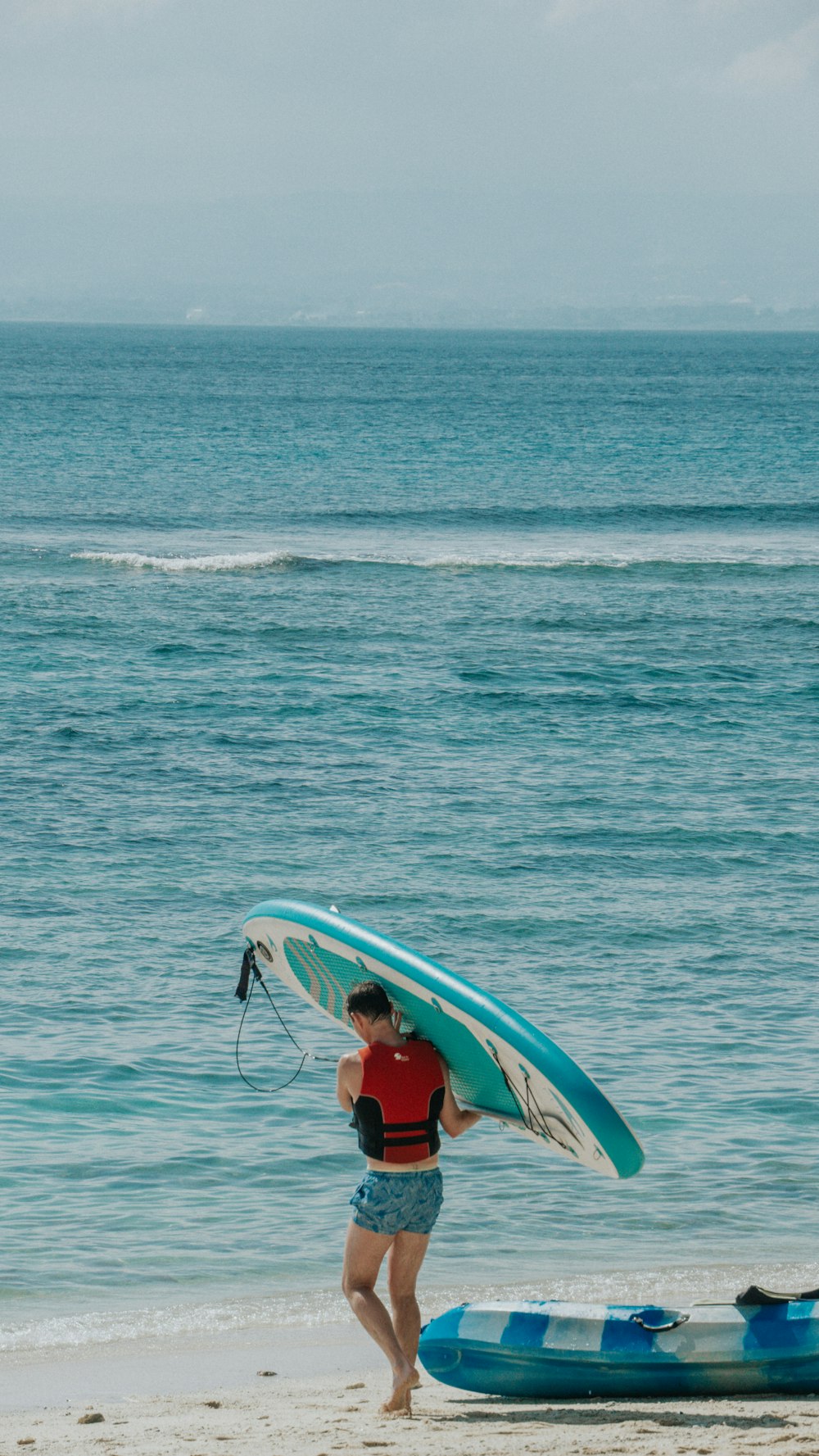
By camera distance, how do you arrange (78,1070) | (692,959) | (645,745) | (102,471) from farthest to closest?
(102,471)
(645,745)
(692,959)
(78,1070)

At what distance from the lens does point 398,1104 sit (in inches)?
244

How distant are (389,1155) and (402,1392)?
0.96m

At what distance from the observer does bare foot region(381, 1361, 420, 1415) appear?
6.29 metres

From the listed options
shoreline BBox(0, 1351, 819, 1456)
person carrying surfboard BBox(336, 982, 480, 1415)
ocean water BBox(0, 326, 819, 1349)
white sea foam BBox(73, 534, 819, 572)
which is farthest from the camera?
white sea foam BBox(73, 534, 819, 572)

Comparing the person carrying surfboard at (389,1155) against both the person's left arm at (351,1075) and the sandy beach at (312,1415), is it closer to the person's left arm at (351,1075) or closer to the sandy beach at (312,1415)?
the person's left arm at (351,1075)

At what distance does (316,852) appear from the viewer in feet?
52.8

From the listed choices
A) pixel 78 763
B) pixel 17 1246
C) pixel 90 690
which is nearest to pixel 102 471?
pixel 90 690

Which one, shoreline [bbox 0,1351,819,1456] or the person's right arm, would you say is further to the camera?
the person's right arm

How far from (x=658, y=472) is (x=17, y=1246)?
5073 centimetres

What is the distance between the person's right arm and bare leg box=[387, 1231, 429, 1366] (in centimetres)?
42

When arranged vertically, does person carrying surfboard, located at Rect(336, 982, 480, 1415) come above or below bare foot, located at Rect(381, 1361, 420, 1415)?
above

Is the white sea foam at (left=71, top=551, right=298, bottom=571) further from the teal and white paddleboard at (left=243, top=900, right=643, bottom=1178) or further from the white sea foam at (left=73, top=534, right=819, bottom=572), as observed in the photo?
the teal and white paddleboard at (left=243, top=900, right=643, bottom=1178)

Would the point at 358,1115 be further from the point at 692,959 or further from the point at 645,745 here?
the point at 645,745

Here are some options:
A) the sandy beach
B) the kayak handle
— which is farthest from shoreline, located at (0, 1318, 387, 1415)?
the kayak handle
